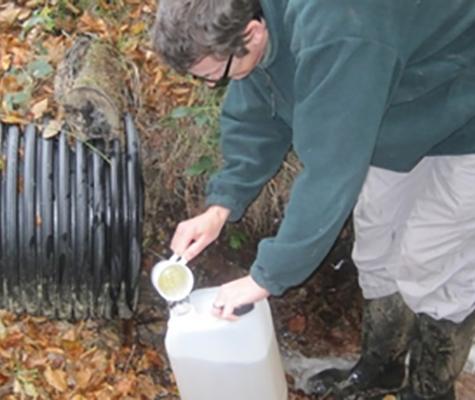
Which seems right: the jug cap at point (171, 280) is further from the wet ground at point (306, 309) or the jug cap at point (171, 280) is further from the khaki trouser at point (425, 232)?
the wet ground at point (306, 309)

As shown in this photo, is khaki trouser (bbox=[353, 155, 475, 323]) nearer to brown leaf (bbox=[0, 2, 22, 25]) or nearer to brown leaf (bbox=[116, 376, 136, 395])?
brown leaf (bbox=[116, 376, 136, 395])

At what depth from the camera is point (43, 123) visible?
10.8 feet

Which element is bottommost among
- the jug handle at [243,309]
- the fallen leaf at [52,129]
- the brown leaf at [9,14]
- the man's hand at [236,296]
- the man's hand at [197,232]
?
the jug handle at [243,309]

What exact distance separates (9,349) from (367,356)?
1.40m

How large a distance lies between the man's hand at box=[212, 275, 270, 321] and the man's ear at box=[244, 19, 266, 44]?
64 centimetres

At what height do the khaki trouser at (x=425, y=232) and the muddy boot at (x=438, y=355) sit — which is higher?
the khaki trouser at (x=425, y=232)

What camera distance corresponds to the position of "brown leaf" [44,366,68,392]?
3.12 metres

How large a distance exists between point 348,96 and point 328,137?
12 centimetres

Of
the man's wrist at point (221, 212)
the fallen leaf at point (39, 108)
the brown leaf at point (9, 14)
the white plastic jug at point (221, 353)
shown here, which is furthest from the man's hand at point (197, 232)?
the brown leaf at point (9, 14)

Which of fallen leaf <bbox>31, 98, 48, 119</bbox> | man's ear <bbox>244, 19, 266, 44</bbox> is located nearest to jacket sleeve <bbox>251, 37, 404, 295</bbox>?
man's ear <bbox>244, 19, 266, 44</bbox>

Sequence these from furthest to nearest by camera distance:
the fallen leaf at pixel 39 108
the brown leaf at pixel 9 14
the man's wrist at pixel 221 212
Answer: the brown leaf at pixel 9 14
the fallen leaf at pixel 39 108
the man's wrist at pixel 221 212

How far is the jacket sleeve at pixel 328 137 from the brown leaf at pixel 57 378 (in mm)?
1281

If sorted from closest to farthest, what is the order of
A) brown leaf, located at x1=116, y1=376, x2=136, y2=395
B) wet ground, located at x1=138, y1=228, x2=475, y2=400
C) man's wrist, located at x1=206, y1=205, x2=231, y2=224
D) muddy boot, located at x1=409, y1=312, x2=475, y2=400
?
man's wrist, located at x1=206, y1=205, x2=231, y2=224 → muddy boot, located at x1=409, y1=312, x2=475, y2=400 → brown leaf, located at x1=116, y1=376, x2=136, y2=395 → wet ground, located at x1=138, y1=228, x2=475, y2=400

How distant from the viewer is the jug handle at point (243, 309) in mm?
2368
